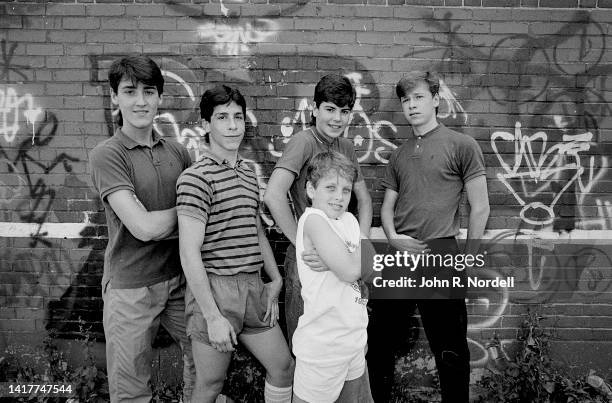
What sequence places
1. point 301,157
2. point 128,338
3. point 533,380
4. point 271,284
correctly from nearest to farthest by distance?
point 128,338 < point 271,284 < point 301,157 < point 533,380

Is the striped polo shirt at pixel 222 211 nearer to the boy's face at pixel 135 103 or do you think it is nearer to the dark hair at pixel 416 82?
the boy's face at pixel 135 103

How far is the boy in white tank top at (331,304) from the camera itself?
84.3 inches

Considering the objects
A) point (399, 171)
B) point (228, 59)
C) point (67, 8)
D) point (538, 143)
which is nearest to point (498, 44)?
point (538, 143)

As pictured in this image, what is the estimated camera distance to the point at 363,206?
2.91 m

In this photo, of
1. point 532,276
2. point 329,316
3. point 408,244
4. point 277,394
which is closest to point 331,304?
point 329,316

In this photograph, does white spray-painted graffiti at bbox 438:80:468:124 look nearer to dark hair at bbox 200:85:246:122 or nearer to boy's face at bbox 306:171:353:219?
boy's face at bbox 306:171:353:219

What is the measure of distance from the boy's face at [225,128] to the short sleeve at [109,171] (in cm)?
47

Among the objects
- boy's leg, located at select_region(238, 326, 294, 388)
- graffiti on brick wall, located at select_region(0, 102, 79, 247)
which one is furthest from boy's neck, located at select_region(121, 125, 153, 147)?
graffiti on brick wall, located at select_region(0, 102, 79, 247)

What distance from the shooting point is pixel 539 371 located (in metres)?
3.35

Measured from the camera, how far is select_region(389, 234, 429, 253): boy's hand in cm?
288

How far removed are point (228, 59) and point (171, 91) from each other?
1.64 ft

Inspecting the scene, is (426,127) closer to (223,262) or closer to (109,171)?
(223,262)

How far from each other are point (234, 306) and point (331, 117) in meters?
1.23

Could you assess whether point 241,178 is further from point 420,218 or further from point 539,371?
point 539,371
